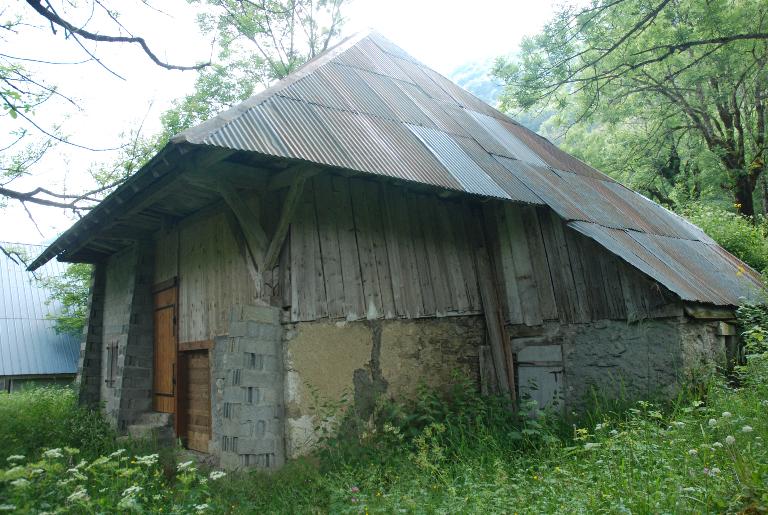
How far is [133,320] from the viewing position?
29.3 ft

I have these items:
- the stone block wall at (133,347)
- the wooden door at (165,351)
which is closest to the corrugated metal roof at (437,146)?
the stone block wall at (133,347)

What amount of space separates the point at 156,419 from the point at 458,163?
18.1 feet

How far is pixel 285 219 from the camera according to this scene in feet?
20.8

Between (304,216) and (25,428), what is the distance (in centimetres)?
554

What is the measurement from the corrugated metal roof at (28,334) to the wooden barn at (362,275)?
1256cm

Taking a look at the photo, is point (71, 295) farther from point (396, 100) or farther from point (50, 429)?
point (396, 100)

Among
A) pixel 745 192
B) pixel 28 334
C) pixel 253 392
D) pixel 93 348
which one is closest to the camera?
pixel 253 392

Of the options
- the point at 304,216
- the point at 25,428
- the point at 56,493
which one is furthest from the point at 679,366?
the point at 25,428

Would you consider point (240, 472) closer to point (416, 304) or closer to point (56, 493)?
point (56, 493)

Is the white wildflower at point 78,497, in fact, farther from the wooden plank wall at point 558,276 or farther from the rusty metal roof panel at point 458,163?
the wooden plank wall at point 558,276

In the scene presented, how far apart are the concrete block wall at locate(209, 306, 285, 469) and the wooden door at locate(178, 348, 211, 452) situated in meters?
1.74

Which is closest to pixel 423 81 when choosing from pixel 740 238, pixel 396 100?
pixel 396 100

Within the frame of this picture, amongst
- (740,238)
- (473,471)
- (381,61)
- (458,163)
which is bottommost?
(473,471)

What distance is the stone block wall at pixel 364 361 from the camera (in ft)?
20.5
